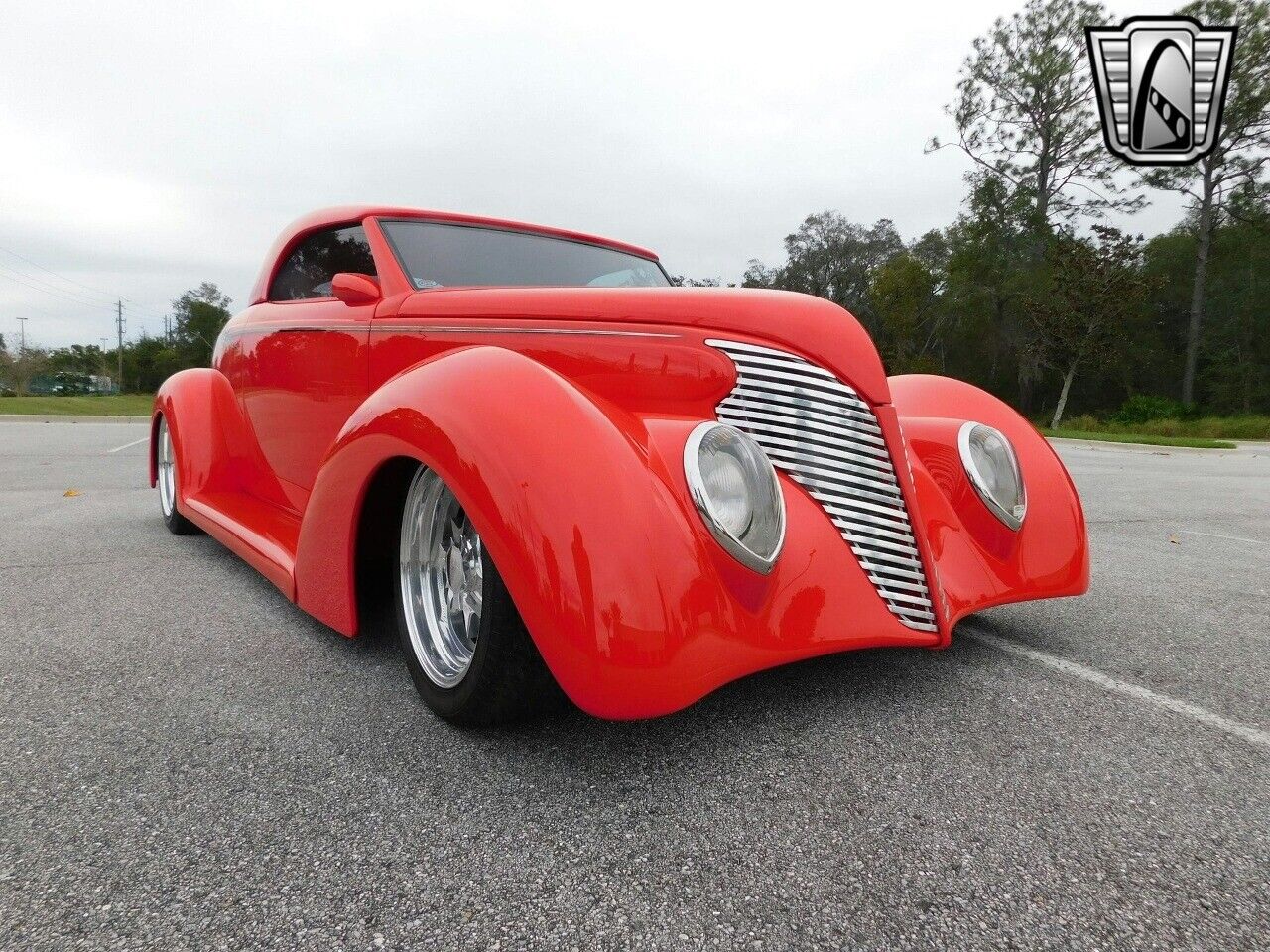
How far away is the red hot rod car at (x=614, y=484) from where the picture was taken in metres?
1.47

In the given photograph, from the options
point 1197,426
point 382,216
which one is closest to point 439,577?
point 382,216

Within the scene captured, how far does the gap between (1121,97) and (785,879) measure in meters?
17.8

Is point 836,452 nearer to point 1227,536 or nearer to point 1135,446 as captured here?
point 1227,536

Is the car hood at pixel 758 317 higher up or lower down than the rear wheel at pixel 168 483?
higher up

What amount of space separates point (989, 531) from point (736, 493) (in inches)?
41.8

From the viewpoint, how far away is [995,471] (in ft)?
7.86

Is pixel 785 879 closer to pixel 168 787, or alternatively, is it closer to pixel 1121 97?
pixel 168 787

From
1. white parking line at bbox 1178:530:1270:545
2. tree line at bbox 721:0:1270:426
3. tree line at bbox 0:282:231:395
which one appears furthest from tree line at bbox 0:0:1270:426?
tree line at bbox 0:282:231:395

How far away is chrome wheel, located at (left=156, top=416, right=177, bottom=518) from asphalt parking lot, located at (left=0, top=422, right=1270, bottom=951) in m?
1.69

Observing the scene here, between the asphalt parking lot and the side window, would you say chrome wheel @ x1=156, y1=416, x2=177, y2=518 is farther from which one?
the asphalt parking lot

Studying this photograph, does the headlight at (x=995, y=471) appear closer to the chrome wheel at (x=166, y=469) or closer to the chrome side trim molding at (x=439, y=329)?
the chrome side trim molding at (x=439, y=329)

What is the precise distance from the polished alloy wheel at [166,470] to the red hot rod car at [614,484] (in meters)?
1.55

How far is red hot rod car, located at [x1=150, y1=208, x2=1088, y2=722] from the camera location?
57.9 inches

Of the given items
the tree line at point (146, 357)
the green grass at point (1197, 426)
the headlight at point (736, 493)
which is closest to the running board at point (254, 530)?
the headlight at point (736, 493)
